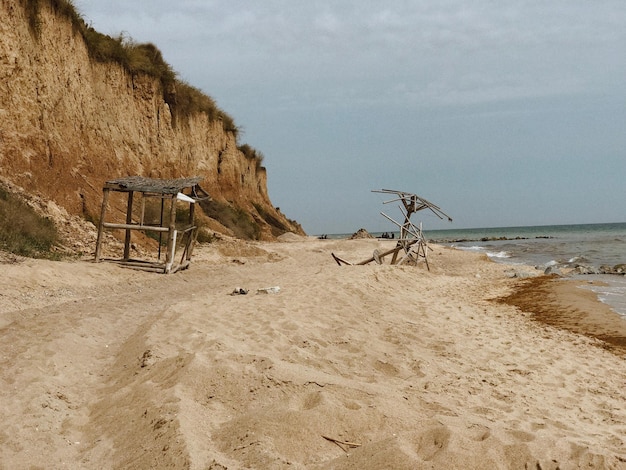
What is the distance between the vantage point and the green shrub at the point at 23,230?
34.3 feet

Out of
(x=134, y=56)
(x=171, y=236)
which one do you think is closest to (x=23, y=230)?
(x=171, y=236)

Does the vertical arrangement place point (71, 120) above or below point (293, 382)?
above

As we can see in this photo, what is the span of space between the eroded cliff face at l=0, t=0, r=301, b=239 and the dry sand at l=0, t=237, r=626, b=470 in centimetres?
619

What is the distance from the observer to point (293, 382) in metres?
4.01

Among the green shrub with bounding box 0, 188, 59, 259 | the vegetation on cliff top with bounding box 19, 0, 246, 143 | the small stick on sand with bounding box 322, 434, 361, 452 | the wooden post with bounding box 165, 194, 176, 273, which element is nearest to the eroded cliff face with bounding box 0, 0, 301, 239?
the vegetation on cliff top with bounding box 19, 0, 246, 143

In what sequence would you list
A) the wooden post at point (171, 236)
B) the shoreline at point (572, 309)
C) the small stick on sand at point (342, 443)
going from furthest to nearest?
the wooden post at point (171, 236), the shoreline at point (572, 309), the small stick on sand at point (342, 443)

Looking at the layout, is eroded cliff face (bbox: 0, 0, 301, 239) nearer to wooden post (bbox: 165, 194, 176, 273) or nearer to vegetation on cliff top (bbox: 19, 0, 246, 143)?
vegetation on cliff top (bbox: 19, 0, 246, 143)

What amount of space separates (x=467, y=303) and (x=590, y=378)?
511cm

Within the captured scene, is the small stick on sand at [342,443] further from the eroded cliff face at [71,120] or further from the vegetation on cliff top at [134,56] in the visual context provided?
the vegetation on cliff top at [134,56]

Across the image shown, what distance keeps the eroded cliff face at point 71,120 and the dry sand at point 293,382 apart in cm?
619

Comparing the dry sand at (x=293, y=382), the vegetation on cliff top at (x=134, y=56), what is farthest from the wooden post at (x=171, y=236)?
the vegetation on cliff top at (x=134, y=56)

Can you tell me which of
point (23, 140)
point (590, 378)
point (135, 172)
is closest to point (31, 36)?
point (23, 140)

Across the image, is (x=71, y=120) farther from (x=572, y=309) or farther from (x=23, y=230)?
(x=572, y=309)

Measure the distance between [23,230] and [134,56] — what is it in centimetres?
1245
